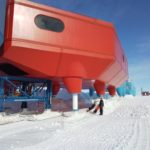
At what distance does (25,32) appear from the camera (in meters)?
13.7

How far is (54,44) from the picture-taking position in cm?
1462

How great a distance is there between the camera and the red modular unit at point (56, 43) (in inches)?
537

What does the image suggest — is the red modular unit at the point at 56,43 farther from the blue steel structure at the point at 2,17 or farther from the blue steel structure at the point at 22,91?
the blue steel structure at the point at 22,91

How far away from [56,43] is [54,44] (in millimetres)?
187

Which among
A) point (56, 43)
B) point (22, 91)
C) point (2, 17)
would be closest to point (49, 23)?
point (56, 43)

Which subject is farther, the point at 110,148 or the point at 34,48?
the point at 34,48

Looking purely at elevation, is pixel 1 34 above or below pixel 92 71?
above

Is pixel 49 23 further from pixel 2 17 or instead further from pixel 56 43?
pixel 2 17

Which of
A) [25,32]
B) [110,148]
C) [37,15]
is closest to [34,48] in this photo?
[25,32]

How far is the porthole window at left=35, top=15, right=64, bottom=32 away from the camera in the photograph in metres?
14.3

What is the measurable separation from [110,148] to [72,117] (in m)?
8.07

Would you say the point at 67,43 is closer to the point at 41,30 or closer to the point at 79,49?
the point at 79,49

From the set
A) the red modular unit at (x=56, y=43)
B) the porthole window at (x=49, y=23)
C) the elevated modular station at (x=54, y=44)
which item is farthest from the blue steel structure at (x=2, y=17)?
the porthole window at (x=49, y=23)

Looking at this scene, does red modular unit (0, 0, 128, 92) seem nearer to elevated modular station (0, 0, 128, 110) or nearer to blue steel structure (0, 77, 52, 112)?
elevated modular station (0, 0, 128, 110)
